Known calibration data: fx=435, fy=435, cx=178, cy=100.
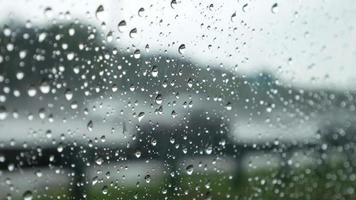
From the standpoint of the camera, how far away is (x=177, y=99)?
741mm

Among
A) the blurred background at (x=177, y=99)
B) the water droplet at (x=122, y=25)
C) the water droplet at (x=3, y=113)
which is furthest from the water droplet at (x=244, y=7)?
the water droplet at (x=3, y=113)

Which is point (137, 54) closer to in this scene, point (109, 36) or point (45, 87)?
point (109, 36)

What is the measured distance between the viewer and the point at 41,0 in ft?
1.80

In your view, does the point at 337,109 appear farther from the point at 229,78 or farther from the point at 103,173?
the point at 103,173

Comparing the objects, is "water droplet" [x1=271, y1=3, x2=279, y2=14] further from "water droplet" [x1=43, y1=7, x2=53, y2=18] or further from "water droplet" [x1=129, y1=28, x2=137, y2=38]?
"water droplet" [x1=43, y1=7, x2=53, y2=18]

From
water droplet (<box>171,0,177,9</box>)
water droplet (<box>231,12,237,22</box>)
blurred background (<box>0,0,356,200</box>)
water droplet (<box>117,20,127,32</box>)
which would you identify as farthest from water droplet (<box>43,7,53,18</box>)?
water droplet (<box>231,12,237,22</box>)

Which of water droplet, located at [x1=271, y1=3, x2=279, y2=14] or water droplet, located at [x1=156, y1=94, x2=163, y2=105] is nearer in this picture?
water droplet, located at [x1=156, y1=94, x2=163, y2=105]

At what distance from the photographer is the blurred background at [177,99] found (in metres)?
0.55

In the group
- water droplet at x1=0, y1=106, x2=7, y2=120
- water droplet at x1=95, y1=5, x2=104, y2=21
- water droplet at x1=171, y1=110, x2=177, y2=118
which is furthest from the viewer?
water droplet at x1=171, y1=110, x2=177, y2=118

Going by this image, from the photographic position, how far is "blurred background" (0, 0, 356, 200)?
553 mm

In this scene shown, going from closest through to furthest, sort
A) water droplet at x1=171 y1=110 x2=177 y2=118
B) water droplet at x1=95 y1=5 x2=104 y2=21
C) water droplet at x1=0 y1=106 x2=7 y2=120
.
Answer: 1. water droplet at x1=0 y1=106 x2=7 y2=120
2. water droplet at x1=95 y1=5 x2=104 y2=21
3. water droplet at x1=171 y1=110 x2=177 y2=118

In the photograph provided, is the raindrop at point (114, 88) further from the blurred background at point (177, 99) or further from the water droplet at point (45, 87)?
the water droplet at point (45, 87)

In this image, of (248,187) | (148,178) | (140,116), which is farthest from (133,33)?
(248,187)

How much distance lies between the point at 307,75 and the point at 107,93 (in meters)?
0.44
